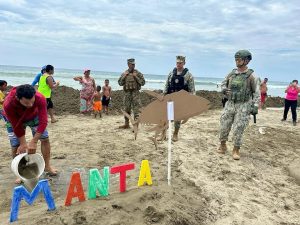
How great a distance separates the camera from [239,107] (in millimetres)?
6402

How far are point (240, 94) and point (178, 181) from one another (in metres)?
2.05

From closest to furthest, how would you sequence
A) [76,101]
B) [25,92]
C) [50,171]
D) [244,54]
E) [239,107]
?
[25,92] < [50,171] < [244,54] < [239,107] < [76,101]

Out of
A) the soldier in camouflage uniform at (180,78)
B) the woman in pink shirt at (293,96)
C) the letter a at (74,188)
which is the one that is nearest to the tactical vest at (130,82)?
the soldier in camouflage uniform at (180,78)

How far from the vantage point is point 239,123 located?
6395mm

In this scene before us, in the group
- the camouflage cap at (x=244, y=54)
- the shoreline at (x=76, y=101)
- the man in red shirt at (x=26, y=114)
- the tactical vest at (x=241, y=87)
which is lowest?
the shoreline at (x=76, y=101)

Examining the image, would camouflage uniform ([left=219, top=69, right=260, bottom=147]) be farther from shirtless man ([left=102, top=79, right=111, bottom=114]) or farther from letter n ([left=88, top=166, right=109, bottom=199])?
shirtless man ([left=102, top=79, right=111, bottom=114])

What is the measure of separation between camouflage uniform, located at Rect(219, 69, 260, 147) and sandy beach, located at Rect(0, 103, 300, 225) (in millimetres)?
584

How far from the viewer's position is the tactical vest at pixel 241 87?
6.25 metres

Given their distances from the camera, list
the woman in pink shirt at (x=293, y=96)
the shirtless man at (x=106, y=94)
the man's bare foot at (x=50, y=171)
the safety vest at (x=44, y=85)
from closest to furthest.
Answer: the man's bare foot at (x=50, y=171)
the safety vest at (x=44, y=85)
the woman in pink shirt at (x=293, y=96)
the shirtless man at (x=106, y=94)

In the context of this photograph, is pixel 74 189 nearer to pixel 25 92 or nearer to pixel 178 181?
pixel 25 92

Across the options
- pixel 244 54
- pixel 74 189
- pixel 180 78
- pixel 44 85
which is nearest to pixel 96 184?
pixel 74 189

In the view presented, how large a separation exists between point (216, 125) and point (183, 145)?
11.2 ft

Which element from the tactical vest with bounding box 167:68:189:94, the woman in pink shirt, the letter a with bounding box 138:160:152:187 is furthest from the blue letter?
the woman in pink shirt

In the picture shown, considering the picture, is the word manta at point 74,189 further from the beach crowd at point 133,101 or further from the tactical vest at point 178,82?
the tactical vest at point 178,82
